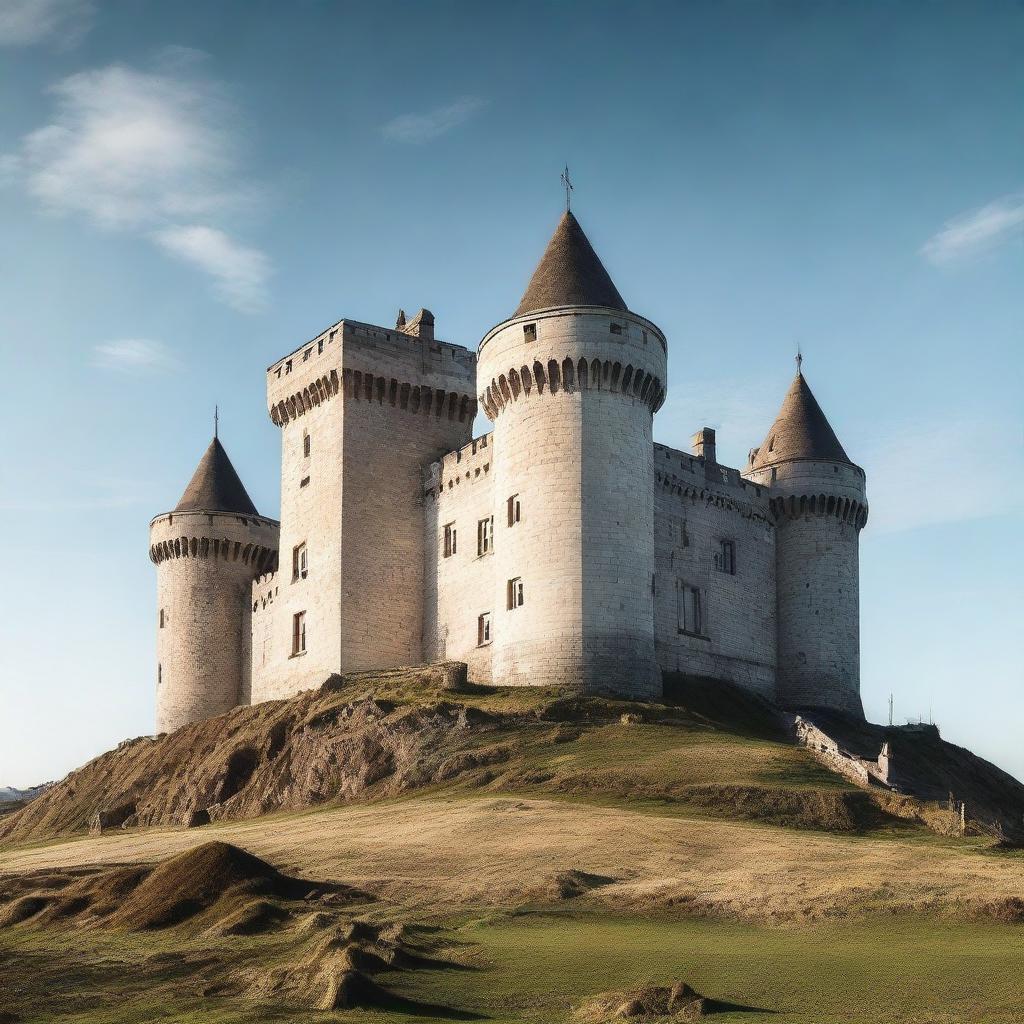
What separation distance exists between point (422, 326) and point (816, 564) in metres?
21.6

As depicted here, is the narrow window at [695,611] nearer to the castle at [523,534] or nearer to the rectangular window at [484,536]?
the castle at [523,534]

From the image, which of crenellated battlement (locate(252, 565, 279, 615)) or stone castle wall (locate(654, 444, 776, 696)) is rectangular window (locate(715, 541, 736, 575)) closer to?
stone castle wall (locate(654, 444, 776, 696))

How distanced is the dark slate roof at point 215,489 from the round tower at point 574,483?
24.3m

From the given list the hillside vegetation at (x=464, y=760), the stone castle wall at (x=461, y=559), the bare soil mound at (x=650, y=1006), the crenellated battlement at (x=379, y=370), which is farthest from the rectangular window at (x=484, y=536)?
the bare soil mound at (x=650, y=1006)

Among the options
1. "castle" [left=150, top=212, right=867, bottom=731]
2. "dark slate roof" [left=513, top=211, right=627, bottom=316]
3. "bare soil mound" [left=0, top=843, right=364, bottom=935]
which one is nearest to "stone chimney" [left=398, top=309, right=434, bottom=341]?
"castle" [left=150, top=212, right=867, bottom=731]

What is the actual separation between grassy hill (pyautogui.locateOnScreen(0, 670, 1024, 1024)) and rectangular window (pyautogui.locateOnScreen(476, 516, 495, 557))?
558cm

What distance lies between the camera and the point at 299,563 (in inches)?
2739

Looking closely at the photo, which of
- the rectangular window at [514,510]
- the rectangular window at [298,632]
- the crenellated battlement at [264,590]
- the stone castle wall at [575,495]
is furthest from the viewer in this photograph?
the crenellated battlement at [264,590]

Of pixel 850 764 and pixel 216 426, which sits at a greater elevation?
pixel 216 426

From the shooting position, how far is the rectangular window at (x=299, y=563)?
2721 inches

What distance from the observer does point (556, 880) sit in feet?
105

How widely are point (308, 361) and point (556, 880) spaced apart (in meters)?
42.0

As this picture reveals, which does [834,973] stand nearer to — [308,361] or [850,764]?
[850,764]

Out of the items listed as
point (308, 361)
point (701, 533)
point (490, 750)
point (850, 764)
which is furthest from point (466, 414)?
point (850, 764)
